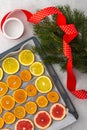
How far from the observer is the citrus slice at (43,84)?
0.89 meters

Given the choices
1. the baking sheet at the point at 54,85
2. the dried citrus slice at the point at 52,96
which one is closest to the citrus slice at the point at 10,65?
the baking sheet at the point at 54,85

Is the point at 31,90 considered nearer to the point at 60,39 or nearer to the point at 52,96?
the point at 52,96

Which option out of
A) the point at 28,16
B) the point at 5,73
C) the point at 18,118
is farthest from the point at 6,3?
the point at 18,118

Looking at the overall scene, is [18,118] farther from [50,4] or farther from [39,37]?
[50,4]

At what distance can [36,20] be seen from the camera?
0.87 meters

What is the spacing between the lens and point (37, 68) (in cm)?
90

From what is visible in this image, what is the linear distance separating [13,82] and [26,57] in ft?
0.26

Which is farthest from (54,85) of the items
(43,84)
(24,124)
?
(24,124)

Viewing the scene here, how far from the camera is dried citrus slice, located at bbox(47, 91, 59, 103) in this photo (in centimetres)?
88

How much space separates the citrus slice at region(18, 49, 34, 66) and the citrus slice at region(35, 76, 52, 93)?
0.05 m

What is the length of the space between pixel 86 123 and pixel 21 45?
284 millimetres

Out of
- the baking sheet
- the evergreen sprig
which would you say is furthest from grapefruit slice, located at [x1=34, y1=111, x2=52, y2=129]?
the evergreen sprig

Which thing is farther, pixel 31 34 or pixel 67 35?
pixel 31 34

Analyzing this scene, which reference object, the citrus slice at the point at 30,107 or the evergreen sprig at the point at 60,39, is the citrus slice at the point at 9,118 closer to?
the citrus slice at the point at 30,107
